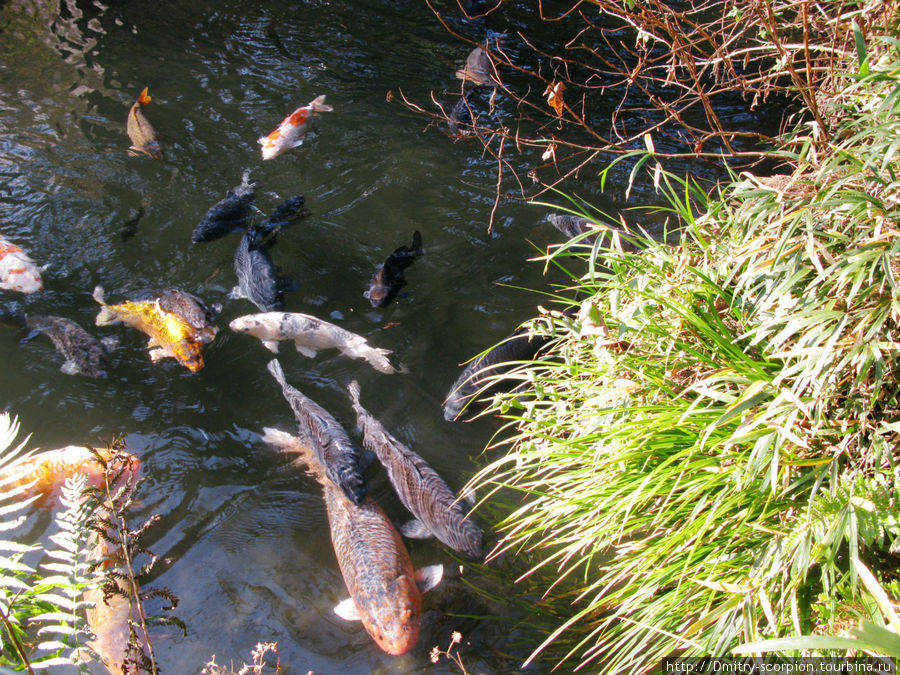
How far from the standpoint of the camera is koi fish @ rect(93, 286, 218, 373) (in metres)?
5.52

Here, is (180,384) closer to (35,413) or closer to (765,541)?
(35,413)

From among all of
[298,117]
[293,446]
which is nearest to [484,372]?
[293,446]

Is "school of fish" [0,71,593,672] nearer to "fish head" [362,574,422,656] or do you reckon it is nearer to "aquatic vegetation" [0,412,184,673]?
"fish head" [362,574,422,656]

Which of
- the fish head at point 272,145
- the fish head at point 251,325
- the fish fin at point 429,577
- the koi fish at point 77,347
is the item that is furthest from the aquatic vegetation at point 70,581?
the fish head at point 272,145

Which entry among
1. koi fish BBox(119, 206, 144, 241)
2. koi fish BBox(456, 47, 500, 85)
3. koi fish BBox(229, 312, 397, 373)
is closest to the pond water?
koi fish BBox(119, 206, 144, 241)

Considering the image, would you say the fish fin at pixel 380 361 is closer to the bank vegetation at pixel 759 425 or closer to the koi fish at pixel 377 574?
the koi fish at pixel 377 574

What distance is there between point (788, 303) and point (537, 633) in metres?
2.56

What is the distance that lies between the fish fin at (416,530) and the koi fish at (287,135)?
5367mm

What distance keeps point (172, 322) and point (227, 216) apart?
1687 millimetres

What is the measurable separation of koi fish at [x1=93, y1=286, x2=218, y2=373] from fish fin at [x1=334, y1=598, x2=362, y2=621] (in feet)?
8.76

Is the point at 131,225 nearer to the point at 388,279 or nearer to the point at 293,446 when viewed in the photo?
the point at 388,279

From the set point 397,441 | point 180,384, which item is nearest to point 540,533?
point 397,441

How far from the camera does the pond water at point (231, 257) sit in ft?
14.3

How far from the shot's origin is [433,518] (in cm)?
442
